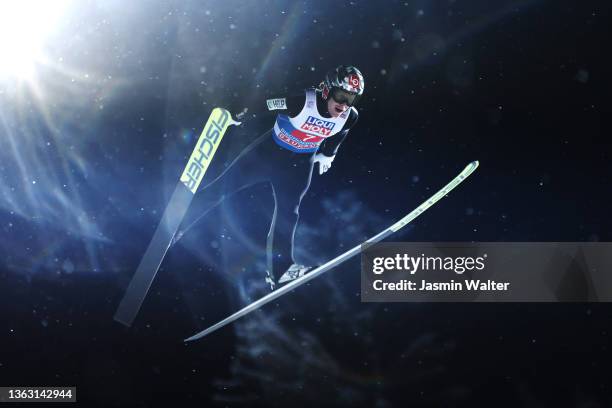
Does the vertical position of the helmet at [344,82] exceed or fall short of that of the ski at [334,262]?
it exceeds it

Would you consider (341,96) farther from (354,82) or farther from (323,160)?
(323,160)

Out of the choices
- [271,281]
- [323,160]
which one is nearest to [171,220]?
[271,281]

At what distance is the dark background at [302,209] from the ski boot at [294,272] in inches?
3.0

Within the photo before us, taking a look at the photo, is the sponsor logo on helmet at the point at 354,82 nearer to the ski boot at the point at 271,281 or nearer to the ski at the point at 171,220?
the ski at the point at 171,220

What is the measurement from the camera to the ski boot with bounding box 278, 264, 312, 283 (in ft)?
13.1

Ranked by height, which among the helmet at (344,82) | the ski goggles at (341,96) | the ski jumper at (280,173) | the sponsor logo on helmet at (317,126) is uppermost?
the helmet at (344,82)

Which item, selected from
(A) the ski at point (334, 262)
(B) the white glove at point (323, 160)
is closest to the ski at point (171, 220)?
(A) the ski at point (334, 262)

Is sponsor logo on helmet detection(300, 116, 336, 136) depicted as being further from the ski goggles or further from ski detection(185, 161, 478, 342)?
ski detection(185, 161, 478, 342)

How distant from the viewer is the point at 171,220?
3977 mm

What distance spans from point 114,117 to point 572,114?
2586 mm

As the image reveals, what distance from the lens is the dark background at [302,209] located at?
3994 millimetres

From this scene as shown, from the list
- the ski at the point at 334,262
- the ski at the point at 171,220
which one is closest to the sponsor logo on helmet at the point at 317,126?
the ski at the point at 171,220

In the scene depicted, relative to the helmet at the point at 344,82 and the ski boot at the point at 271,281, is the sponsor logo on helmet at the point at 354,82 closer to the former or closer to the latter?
the helmet at the point at 344,82

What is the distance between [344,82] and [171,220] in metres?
1.23
